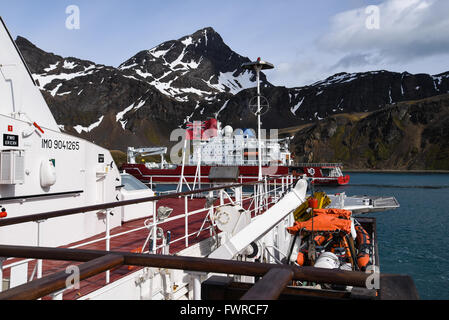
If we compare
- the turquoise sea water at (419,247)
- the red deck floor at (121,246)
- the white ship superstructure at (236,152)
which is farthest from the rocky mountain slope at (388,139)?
the red deck floor at (121,246)

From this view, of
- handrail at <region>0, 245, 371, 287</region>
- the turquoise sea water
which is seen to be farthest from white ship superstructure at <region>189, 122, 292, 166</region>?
handrail at <region>0, 245, 371, 287</region>

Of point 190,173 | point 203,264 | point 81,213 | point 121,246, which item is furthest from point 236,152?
point 203,264

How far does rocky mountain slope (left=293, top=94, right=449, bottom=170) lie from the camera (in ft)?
418

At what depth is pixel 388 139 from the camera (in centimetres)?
13900

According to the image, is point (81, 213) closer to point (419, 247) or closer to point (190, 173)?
point (419, 247)

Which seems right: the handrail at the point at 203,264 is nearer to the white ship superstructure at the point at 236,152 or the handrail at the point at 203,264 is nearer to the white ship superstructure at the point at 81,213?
the white ship superstructure at the point at 81,213

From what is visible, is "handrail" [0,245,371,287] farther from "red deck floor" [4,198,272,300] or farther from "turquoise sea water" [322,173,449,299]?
"turquoise sea water" [322,173,449,299]

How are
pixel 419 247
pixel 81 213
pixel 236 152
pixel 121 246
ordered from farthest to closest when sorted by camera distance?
pixel 236 152 < pixel 419 247 < pixel 121 246 < pixel 81 213

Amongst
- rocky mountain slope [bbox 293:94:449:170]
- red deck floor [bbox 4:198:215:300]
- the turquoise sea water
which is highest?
rocky mountain slope [bbox 293:94:449:170]

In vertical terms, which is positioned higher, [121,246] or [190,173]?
[190,173]

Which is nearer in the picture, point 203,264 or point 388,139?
point 203,264

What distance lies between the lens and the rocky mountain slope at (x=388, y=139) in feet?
418

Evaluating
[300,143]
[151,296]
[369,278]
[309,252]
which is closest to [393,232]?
[309,252]
